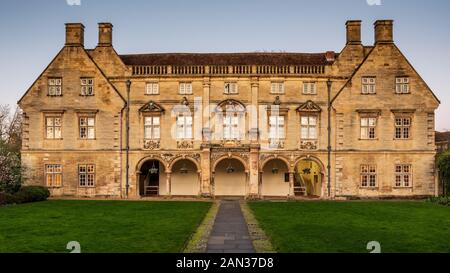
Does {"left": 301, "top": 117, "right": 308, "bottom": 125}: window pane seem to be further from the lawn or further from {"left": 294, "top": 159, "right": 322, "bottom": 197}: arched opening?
the lawn

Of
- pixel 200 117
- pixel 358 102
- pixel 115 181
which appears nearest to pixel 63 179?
pixel 115 181

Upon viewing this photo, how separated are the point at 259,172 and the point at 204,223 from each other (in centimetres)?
1675

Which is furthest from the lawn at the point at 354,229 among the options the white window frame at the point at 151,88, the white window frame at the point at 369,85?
the white window frame at the point at 151,88

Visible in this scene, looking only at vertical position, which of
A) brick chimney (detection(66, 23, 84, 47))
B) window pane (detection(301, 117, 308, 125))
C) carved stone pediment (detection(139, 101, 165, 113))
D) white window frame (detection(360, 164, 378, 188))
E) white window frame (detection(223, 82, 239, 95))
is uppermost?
brick chimney (detection(66, 23, 84, 47))

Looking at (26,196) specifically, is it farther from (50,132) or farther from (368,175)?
(368,175)

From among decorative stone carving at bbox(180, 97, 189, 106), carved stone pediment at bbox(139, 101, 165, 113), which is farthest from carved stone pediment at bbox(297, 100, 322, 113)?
carved stone pediment at bbox(139, 101, 165, 113)

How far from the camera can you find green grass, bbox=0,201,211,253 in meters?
14.8

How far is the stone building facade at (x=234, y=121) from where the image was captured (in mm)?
37625

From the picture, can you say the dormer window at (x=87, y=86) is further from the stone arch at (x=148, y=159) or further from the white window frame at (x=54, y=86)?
the stone arch at (x=148, y=159)

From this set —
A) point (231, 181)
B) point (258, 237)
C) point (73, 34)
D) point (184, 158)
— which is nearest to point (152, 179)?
point (184, 158)

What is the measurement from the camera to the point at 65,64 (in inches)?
1513

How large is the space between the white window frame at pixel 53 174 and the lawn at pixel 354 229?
1814 cm

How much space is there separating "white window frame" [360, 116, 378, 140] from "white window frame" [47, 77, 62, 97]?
79.8ft

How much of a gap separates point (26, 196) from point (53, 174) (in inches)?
210
